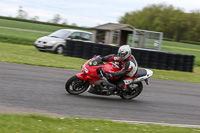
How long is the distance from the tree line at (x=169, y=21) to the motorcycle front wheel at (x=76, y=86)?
6523cm

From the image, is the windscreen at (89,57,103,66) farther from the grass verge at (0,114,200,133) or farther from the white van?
the white van

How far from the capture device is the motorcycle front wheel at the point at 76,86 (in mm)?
7683

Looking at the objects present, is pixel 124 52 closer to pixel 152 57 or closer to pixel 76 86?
pixel 76 86

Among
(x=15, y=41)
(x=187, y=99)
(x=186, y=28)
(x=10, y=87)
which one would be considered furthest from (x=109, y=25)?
(x=186, y=28)

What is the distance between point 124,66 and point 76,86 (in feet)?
4.75

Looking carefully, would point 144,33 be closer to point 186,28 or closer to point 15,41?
point 15,41

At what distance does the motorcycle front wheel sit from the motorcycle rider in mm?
704

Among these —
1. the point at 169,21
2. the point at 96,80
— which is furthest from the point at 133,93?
the point at 169,21

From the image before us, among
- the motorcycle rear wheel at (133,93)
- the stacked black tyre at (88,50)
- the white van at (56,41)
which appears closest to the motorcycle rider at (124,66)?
the motorcycle rear wheel at (133,93)

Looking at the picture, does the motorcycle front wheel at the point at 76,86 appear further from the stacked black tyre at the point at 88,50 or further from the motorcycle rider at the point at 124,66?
the stacked black tyre at the point at 88,50

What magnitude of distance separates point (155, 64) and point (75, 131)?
11.9m

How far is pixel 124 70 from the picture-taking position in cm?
768

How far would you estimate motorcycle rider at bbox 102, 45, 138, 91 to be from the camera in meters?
7.48

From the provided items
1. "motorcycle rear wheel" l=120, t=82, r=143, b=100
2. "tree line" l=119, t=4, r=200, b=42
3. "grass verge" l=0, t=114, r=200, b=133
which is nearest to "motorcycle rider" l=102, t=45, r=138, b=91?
"motorcycle rear wheel" l=120, t=82, r=143, b=100
